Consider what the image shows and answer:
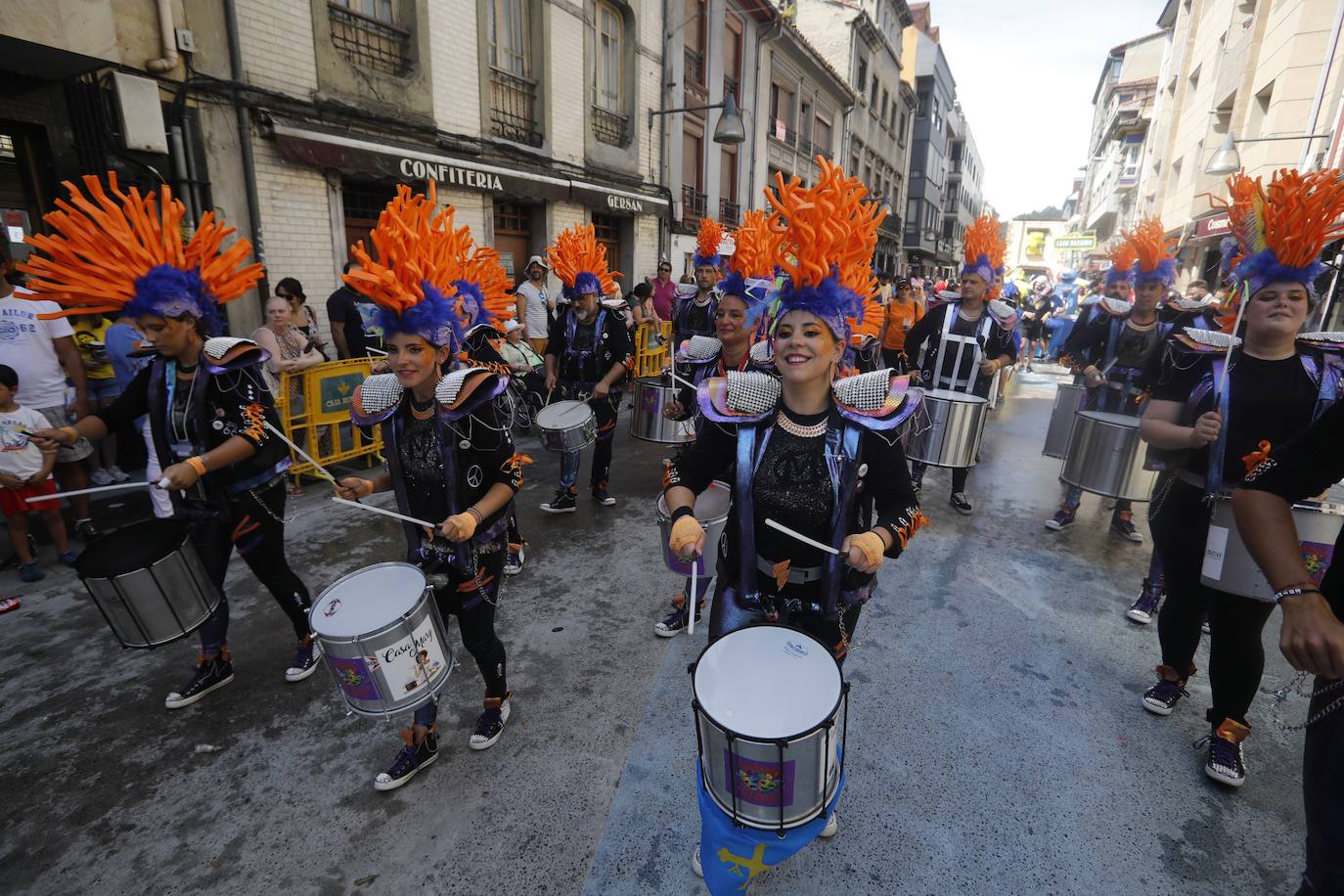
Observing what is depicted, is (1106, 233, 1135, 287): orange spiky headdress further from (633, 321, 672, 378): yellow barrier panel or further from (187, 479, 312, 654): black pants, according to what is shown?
(187, 479, 312, 654): black pants

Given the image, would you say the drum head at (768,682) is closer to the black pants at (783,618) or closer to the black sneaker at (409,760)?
the black pants at (783,618)

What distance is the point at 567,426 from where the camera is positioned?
504 cm

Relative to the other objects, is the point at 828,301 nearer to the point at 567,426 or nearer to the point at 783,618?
the point at 783,618

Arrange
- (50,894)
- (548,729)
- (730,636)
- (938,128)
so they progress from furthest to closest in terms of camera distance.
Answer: (938,128), (548,729), (50,894), (730,636)

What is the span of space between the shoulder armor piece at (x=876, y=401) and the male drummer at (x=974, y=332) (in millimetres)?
3964

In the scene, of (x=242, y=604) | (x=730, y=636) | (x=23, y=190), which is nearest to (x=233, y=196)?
(x=23, y=190)

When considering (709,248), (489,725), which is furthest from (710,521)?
(709,248)

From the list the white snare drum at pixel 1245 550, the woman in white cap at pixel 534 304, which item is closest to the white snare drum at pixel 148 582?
the white snare drum at pixel 1245 550

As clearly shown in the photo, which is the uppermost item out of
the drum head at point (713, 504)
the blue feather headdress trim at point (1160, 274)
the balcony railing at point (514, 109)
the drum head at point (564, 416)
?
the balcony railing at point (514, 109)

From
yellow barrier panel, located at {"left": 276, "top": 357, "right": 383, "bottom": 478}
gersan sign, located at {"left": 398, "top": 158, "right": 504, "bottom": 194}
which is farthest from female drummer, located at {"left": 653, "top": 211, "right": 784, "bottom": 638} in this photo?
gersan sign, located at {"left": 398, "top": 158, "right": 504, "bottom": 194}

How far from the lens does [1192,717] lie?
10.8ft

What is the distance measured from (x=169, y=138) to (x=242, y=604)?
19.4ft

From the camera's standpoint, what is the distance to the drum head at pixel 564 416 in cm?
509

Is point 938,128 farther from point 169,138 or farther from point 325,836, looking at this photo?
point 325,836
